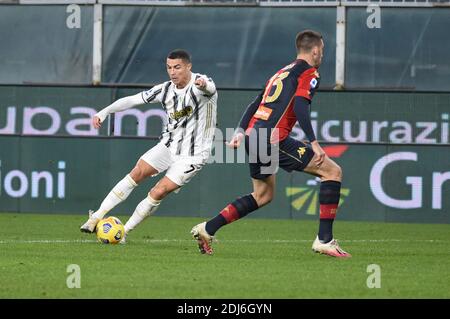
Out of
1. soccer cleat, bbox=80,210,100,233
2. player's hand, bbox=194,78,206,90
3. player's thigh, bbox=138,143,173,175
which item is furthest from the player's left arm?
soccer cleat, bbox=80,210,100,233

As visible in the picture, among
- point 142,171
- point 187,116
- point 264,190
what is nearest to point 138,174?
point 142,171

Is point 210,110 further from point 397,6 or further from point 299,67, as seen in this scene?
point 397,6

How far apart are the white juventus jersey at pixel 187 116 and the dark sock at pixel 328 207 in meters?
2.10

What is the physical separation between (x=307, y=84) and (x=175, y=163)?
2.26 meters

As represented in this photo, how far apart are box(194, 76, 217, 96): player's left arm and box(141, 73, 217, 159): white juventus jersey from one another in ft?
1.68

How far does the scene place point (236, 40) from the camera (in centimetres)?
1894

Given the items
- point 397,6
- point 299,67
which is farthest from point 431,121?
point 299,67

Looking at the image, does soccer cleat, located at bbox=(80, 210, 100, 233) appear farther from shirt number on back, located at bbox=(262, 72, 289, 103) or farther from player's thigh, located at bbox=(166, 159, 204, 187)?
shirt number on back, located at bbox=(262, 72, 289, 103)

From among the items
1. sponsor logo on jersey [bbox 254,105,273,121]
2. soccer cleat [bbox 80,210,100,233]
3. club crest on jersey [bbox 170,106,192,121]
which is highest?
club crest on jersey [bbox 170,106,192,121]

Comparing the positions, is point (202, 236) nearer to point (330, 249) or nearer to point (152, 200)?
point (330, 249)

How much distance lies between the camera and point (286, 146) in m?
11.2

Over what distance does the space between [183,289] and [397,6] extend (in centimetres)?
1071

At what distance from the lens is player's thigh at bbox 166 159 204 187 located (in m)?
12.8

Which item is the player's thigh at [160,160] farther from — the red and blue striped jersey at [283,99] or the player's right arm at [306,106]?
the player's right arm at [306,106]
